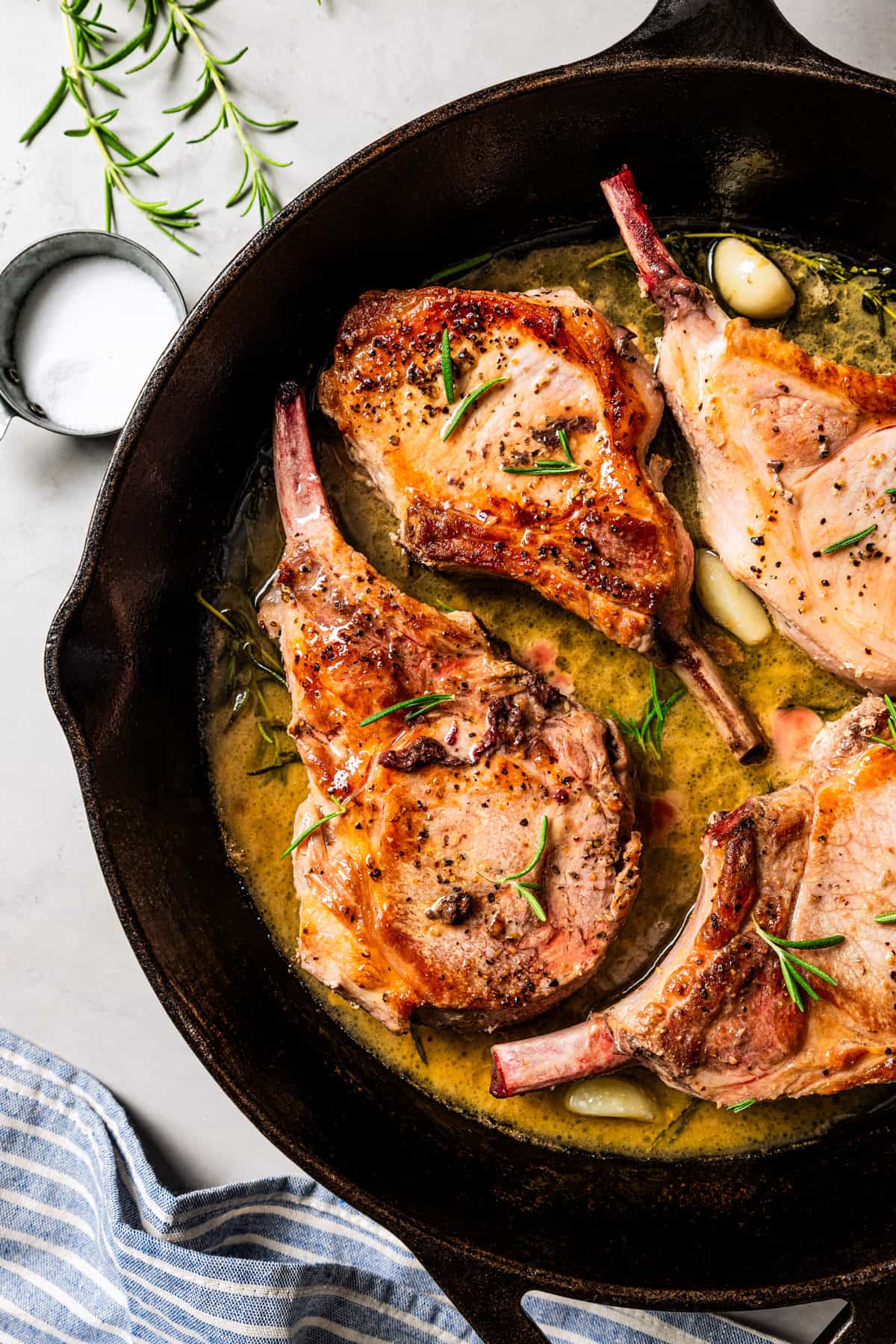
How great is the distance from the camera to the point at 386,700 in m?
2.57

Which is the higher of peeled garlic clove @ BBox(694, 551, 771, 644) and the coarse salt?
the coarse salt

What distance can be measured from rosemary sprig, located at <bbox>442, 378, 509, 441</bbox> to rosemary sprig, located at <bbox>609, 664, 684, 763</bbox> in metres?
0.78

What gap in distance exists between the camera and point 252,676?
114 inches

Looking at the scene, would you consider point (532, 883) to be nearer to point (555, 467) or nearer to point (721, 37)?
point (555, 467)

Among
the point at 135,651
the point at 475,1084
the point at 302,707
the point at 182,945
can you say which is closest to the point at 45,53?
the point at 135,651

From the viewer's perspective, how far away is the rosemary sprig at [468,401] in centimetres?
259

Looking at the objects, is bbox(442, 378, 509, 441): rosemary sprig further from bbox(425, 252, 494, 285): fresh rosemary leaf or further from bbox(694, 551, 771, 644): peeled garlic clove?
bbox(694, 551, 771, 644): peeled garlic clove

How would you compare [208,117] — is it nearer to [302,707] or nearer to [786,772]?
[302,707]

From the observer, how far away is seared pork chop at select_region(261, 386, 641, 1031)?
98.7 inches

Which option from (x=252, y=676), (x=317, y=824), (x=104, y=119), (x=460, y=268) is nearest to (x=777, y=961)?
(x=317, y=824)

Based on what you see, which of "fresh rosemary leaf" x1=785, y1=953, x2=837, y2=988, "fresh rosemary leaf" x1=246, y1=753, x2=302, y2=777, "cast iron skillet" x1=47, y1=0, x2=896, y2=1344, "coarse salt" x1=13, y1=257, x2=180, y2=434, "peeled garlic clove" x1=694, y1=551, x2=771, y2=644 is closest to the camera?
"fresh rosemary leaf" x1=785, y1=953, x2=837, y2=988

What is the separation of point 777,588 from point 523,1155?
1.58 m

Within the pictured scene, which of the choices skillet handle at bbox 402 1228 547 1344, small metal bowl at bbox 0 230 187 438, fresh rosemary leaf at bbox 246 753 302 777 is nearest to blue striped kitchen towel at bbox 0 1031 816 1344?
skillet handle at bbox 402 1228 547 1344

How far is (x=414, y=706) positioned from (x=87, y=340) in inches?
55.5
